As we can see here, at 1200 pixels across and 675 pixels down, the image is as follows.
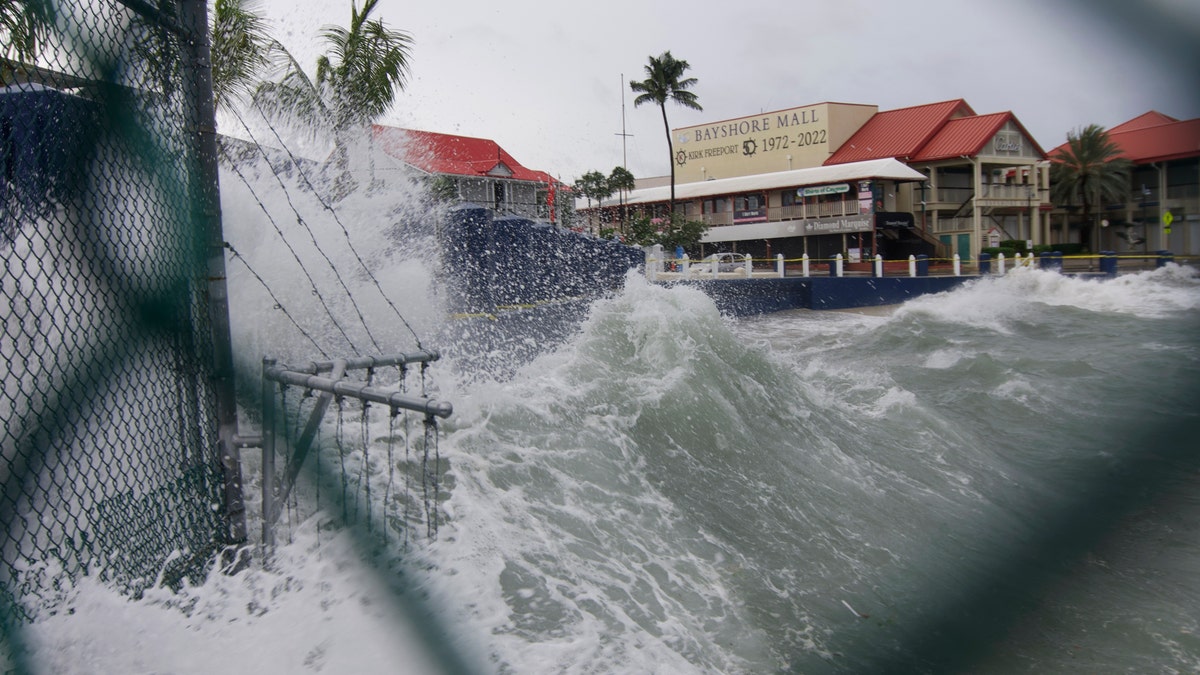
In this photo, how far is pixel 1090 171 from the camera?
1098mm

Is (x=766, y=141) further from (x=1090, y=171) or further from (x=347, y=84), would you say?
(x=1090, y=171)

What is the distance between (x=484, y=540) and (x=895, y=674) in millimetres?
1443

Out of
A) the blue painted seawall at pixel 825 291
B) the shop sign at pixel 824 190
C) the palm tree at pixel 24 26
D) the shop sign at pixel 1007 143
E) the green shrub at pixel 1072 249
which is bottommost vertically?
the blue painted seawall at pixel 825 291

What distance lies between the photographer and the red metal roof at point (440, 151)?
10.5 metres

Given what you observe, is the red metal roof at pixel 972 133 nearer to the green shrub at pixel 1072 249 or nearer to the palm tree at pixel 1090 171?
the palm tree at pixel 1090 171

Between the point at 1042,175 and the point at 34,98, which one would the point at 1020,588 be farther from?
the point at 34,98

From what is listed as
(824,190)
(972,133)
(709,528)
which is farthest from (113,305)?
(824,190)

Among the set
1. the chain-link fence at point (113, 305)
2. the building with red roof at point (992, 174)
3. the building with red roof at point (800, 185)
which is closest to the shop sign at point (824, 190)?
the building with red roof at point (800, 185)

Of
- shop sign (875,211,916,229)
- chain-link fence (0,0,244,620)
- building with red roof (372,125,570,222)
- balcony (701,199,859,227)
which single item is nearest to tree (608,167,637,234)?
balcony (701,199,859,227)

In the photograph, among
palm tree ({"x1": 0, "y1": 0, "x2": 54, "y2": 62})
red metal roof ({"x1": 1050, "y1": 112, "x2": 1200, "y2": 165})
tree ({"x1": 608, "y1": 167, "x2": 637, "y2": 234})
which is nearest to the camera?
red metal roof ({"x1": 1050, "y1": 112, "x2": 1200, "y2": 165})

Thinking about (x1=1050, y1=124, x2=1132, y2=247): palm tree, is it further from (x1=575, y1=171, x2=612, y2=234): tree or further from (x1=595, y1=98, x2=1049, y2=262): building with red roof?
(x1=575, y1=171, x2=612, y2=234): tree

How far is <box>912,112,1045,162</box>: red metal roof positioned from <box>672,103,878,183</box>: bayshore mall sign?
28.6 metres

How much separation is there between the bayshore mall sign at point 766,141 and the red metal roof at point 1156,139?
2997 centimetres

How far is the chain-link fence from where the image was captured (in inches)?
92.9
